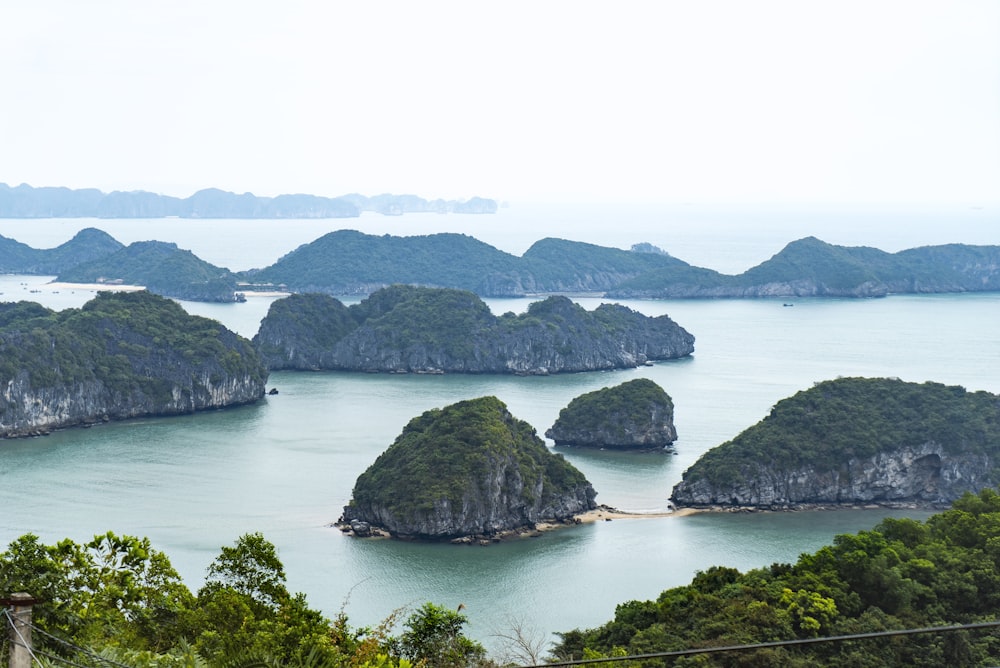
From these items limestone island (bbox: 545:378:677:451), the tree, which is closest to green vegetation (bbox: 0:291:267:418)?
limestone island (bbox: 545:378:677:451)

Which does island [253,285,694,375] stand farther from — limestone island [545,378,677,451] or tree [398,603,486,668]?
tree [398,603,486,668]

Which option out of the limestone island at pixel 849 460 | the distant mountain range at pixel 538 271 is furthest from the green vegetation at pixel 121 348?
the distant mountain range at pixel 538 271

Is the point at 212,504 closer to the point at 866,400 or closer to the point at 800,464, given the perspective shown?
the point at 800,464

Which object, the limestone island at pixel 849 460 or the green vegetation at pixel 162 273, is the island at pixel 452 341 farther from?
the green vegetation at pixel 162 273

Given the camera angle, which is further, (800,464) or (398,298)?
(398,298)

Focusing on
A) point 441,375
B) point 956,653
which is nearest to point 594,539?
point 956,653

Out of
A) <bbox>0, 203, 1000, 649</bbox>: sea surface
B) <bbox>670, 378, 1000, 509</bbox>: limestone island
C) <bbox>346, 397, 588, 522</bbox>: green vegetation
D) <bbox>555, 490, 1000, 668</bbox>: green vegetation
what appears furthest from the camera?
<bbox>670, 378, 1000, 509</bbox>: limestone island

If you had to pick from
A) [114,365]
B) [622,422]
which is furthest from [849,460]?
[114,365]
